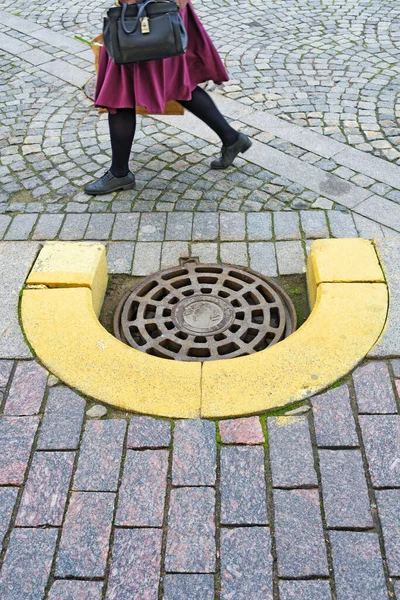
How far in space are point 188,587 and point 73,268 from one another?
1.77 meters

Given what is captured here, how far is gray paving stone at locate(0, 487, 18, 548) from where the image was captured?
216cm

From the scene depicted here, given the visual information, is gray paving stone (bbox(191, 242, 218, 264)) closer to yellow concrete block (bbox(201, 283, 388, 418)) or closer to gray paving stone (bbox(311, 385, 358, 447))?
yellow concrete block (bbox(201, 283, 388, 418))

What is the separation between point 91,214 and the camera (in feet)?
13.1

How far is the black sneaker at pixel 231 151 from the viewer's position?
4301 millimetres

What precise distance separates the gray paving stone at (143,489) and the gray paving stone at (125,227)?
5.63 ft

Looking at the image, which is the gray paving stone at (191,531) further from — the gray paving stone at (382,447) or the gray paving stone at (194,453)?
the gray paving stone at (382,447)

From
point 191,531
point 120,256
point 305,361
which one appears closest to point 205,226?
point 120,256

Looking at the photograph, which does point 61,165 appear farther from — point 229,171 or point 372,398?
point 372,398

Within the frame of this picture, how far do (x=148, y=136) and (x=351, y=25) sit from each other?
11.3 feet

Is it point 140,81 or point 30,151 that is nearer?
point 140,81

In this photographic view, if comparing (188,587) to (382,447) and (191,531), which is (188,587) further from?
(382,447)

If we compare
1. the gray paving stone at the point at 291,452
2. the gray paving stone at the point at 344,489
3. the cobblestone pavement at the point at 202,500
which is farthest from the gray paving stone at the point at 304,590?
the gray paving stone at the point at 291,452

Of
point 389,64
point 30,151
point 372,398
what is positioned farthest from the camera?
point 389,64

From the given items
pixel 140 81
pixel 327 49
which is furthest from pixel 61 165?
pixel 327 49
